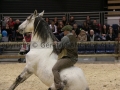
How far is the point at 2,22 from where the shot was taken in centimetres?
1642

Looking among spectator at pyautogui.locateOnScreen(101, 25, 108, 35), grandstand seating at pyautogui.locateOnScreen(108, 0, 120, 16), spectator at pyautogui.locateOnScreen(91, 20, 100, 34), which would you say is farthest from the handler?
grandstand seating at pyautogui.locateOnScreen(108, 0, 120, 16)

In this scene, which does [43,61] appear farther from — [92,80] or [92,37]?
[92,37]

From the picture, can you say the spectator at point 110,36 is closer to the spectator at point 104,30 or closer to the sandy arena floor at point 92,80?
the spectator at point 104,30

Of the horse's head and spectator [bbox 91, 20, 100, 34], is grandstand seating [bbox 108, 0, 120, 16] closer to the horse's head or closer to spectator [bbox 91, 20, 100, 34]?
spectator [bbox 91, 20, 100, 34]

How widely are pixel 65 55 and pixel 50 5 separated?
13.6 m

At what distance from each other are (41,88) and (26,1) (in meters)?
11.8

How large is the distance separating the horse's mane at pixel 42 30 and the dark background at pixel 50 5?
1245 centimetres

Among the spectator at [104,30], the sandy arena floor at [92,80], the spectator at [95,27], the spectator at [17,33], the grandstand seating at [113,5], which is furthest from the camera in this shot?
the grandstand seating at [113,5]

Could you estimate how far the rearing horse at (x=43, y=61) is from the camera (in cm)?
541

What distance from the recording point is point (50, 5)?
62.2 ft

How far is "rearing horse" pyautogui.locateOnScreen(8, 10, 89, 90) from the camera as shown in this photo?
5.41m

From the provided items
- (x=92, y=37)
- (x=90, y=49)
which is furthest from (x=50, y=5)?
(x=90, y=49)

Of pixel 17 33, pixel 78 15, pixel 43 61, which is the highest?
pixel 78 15

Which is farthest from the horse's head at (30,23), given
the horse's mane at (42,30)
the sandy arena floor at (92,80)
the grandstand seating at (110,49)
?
the grandstand seating at (110,49)
